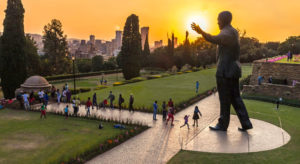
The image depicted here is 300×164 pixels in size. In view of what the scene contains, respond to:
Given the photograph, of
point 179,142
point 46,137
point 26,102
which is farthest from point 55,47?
point 179,142

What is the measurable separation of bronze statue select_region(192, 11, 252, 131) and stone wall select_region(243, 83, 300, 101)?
1256cm

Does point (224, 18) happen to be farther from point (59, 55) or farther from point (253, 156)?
point (59, 55)

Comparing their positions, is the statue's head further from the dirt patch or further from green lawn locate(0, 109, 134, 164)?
the dirt patch

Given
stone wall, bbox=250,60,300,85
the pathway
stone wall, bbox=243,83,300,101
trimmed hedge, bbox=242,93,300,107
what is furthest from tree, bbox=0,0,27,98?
stone wall, bbox=250,60,300,85

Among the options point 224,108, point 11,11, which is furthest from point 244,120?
point 11,11

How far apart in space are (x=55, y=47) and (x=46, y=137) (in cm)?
3952

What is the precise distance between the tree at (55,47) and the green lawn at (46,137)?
3222cm

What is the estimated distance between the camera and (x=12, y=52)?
1070 inches

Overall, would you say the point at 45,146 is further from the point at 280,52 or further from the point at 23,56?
the point at 280,52

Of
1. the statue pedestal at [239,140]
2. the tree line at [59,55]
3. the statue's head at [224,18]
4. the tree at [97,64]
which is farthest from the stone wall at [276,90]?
the tree at [97,64]

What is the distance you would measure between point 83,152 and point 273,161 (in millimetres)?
8041

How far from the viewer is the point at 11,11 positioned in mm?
27438

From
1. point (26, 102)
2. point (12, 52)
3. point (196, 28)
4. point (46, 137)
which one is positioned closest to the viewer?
point (196, 28)

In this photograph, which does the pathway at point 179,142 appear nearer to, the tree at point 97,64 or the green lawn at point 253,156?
the green lawn at point 253,156
